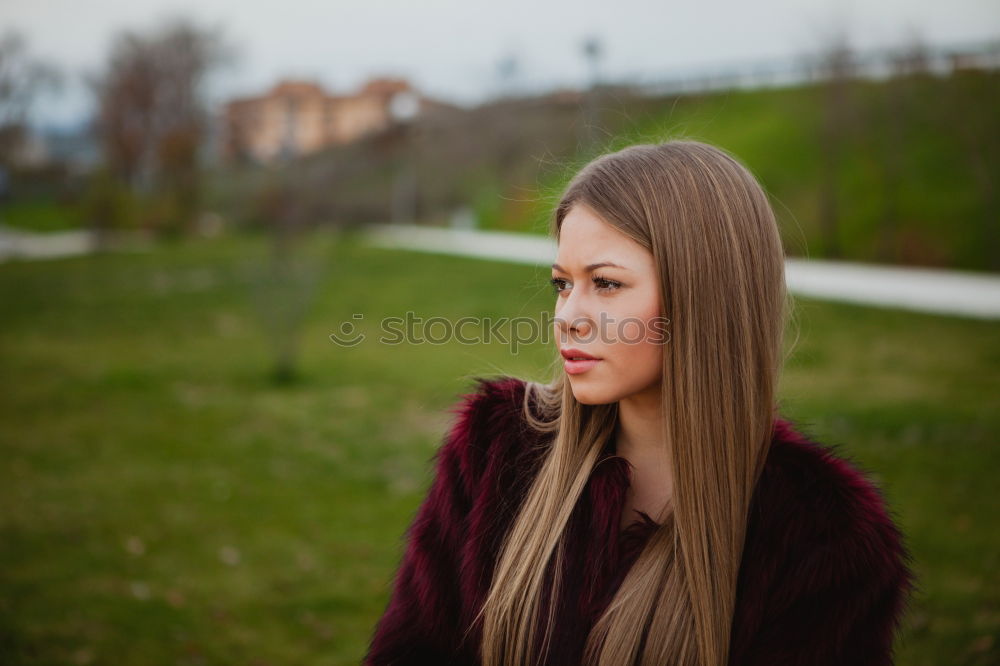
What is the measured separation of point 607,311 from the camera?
163cm

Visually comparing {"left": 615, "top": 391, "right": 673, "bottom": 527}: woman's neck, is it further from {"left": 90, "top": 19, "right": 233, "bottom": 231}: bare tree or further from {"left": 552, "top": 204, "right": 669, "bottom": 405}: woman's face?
{"left": 90, "top": 19, "right": 233, "bottom": 231}: bare tree

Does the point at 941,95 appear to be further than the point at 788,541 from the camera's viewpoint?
Yes

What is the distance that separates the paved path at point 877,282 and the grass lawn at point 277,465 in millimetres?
1242

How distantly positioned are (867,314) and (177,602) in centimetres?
1149

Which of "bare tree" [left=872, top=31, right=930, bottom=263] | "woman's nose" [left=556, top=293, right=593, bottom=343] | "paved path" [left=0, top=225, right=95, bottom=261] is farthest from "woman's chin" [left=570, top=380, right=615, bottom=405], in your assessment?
"paved path" [left=0, top=225, right=95, bottom=261]

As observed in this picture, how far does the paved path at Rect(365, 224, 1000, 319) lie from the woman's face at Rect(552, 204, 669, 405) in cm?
725

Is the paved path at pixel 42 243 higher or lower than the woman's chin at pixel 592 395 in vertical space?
higher

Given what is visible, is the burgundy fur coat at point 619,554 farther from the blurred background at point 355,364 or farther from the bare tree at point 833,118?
the bare tree at point 833,118

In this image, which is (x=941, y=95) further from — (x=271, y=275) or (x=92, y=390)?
(x=92, y=390)

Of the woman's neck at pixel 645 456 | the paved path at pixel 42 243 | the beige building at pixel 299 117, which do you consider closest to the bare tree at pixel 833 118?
the woman's neck at pixel 645 456

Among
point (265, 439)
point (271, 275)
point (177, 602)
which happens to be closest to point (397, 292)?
point (271, 275)

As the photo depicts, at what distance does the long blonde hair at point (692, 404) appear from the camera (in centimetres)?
161

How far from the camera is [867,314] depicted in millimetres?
12641

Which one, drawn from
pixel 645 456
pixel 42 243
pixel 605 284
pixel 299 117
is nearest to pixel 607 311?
pixel 605 284
